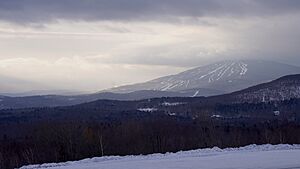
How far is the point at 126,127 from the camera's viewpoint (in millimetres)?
86562

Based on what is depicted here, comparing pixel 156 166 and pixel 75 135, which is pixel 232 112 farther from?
pixel 156 166

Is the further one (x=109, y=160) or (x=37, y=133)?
(x=37, y=133)

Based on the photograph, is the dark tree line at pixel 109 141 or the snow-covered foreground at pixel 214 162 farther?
the dark tree line at pixel 109 141

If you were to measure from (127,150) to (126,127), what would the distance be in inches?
702

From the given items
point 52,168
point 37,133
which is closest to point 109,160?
point 52,168

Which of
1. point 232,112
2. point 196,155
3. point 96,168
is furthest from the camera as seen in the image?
point 232,112

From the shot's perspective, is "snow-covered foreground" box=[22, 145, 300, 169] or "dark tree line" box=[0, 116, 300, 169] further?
"dark tree line" box=[0, 116, 300, 169]

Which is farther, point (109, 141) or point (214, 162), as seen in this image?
point (109, 141)

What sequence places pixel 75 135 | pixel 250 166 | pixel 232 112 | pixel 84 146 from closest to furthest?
pixel 250 166 < pixel 84 146 < pixel 75 135 < pixel 232 112

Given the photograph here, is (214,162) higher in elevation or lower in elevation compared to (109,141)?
higher

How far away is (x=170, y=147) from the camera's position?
72750 mm

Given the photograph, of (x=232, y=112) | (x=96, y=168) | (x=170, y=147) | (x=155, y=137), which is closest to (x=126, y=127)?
(x=155, y=137)

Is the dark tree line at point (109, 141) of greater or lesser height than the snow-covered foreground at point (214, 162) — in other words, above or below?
below

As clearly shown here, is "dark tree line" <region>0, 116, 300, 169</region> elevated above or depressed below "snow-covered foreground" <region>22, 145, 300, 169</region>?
below
